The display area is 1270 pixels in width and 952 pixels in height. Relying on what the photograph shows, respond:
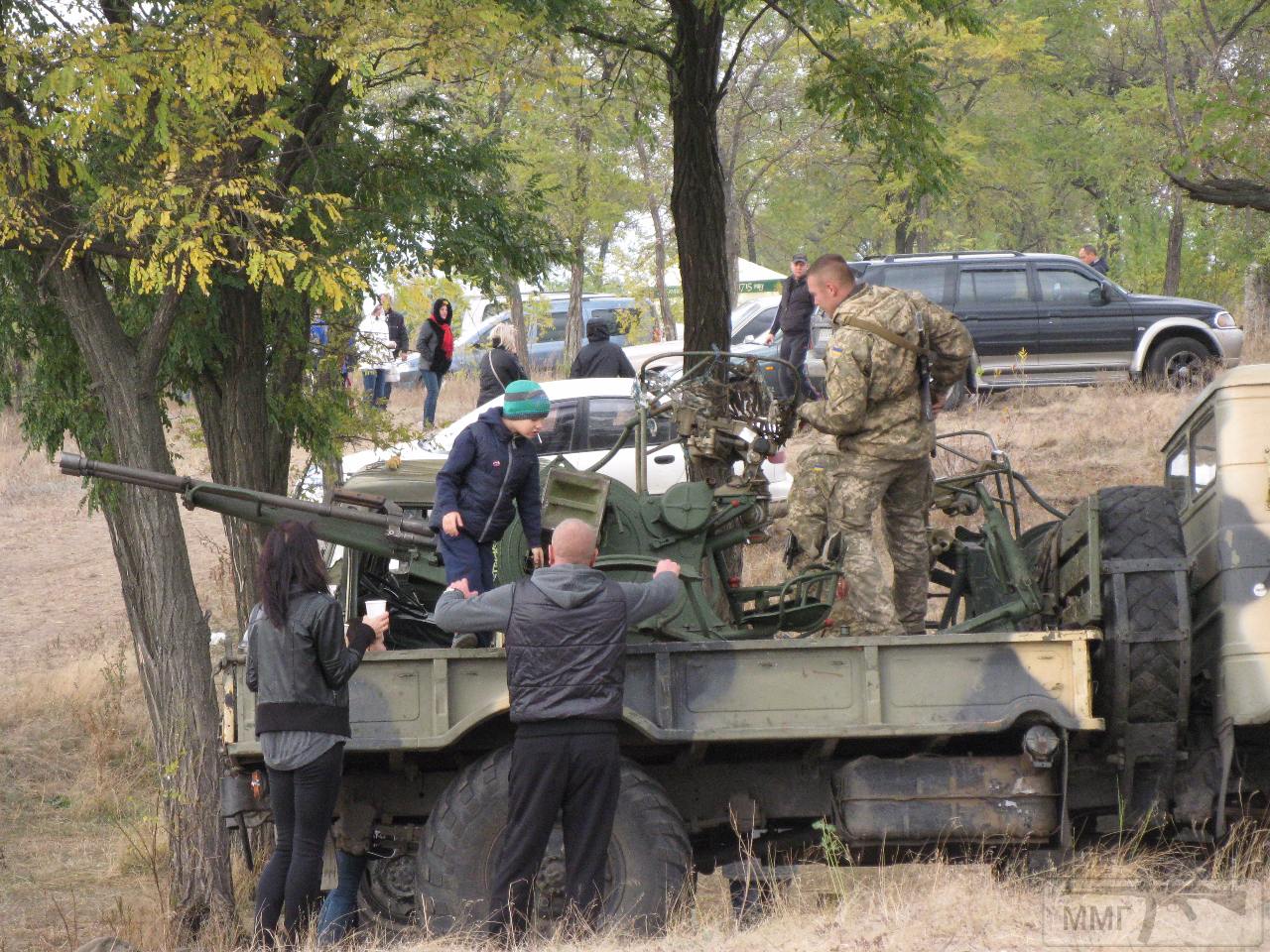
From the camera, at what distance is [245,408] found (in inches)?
381

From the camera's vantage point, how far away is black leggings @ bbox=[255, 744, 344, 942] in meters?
6.24

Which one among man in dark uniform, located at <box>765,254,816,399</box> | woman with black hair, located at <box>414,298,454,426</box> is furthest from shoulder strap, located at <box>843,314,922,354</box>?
woman with black hair, located at <box>414,298,454,426</box>

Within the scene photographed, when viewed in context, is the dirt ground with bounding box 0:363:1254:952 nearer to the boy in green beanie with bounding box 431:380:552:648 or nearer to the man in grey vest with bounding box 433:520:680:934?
the man in grey vest with bounding box 433:520:680:934

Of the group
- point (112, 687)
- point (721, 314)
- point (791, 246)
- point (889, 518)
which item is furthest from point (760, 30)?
point (889, 518)

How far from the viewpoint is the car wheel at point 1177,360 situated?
1666 cm

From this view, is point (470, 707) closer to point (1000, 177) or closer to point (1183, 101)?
point (1183, 101)

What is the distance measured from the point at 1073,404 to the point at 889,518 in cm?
901

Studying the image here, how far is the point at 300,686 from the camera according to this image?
20.3 ft

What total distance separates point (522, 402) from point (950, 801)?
256 centimetres

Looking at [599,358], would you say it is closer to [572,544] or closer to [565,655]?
[572,544]

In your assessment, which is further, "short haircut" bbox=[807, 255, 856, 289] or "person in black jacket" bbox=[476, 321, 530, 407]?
"person in black jacket" bbox=[476, 321, 530, 407]


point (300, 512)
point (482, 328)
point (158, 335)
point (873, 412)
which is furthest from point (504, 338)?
point (482, 328)

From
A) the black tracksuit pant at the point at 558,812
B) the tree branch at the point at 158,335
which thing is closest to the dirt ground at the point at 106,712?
the black tracksuit pant at the point at 558,812

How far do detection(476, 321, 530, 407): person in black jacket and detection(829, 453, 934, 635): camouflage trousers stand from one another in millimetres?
5986
